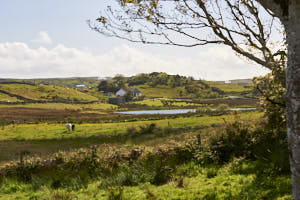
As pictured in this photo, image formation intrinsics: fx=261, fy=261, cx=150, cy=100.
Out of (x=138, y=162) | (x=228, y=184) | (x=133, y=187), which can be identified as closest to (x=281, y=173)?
(x=228, y=184)

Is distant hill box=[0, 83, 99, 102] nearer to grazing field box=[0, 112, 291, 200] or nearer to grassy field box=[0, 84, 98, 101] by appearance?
grassy field box=[0, 84, 98, 101]

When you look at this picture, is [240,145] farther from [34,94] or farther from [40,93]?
[40,93]

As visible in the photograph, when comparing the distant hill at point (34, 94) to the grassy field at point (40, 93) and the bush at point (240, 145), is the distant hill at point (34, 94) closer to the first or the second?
→ the grassy field at point (40, 93)

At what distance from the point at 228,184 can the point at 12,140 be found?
33.7 metres

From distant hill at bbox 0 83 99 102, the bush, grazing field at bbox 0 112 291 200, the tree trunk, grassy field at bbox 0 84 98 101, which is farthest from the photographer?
grassy field at bbox 0 84 98 101

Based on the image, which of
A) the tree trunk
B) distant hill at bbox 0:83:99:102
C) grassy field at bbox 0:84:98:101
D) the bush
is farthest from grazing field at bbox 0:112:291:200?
grassy field at bbox 0:84:98:101

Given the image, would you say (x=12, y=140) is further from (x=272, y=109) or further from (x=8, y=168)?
(x=272, y=109)

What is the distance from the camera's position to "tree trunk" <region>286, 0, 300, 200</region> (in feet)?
13.1

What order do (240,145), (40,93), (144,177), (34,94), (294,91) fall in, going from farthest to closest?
(40,93) → (34,94) → (240,145) → (144,177) → (294,91)

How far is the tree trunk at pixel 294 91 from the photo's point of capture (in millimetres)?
4004

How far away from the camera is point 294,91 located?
402cm

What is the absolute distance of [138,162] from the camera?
1306cm

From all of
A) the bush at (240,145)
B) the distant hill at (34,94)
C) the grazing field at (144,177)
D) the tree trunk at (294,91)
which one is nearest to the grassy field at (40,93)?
the distant hill at (34,94)

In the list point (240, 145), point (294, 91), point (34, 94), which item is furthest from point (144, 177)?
point (34, 94)
